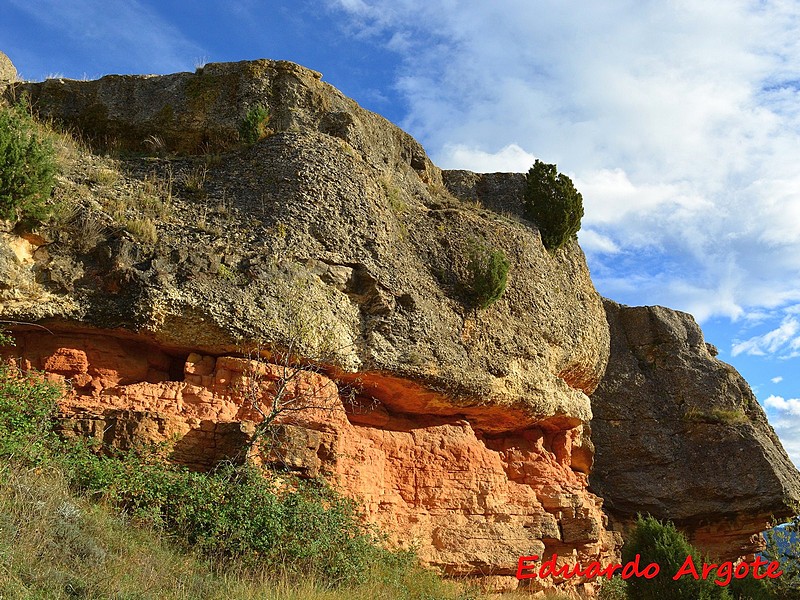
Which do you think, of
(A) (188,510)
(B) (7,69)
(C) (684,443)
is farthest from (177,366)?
(C) (684,443)

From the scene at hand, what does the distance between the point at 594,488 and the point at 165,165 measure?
14393mm

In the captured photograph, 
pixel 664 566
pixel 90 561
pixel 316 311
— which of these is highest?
pixel 316 311

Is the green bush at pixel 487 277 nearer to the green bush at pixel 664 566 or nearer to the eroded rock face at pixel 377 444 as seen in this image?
the eroded rock face at pixel 377 444

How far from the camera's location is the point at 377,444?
11.6 meters

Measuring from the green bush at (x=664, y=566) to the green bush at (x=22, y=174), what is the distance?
11344 mm

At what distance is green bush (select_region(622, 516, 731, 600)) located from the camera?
38.5ft

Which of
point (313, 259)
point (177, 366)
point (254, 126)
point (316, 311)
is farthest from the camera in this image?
point (254, 126)

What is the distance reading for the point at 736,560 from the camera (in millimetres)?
18891

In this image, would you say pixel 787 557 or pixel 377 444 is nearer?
pixel 377 444

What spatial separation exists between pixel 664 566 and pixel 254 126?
10.7 meters

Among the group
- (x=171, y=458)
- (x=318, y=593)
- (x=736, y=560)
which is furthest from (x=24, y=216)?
(x=736, y=560)

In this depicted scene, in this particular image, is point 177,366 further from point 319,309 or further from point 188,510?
point 188,510

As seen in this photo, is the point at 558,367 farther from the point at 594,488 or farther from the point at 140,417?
the point at 140,417

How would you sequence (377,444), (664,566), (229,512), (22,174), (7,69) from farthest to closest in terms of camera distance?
(7,69)
(664,566)
(377,444)
(22,174)
(229,512)
